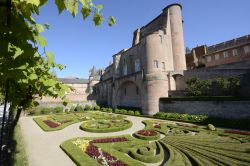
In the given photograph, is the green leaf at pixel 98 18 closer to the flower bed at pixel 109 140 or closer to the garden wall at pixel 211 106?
the flower bed at pixel 109 140

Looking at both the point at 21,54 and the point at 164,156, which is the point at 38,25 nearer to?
the point at 21,54

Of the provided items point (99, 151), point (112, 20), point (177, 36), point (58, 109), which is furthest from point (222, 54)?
point (112, 20)

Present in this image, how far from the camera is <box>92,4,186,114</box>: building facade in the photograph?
3064cm

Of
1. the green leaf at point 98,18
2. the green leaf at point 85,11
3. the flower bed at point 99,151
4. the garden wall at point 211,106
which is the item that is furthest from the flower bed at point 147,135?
the green leaf at point 85,11

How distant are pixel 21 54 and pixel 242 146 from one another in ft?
48.0

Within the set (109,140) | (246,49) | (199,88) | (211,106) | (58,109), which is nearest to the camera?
(109,140)

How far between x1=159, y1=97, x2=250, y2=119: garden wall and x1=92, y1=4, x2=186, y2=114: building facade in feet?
9.70

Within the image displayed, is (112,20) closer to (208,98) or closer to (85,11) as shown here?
(85,11)

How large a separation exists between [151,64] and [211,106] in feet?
42.7

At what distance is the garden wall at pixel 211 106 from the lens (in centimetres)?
2000

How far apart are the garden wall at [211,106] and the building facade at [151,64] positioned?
296cm

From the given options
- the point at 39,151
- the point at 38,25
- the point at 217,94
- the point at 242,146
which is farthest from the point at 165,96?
the point at 38,25

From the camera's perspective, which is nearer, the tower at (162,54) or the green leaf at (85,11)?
the green leaf at (85,11)

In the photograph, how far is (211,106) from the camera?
22891 mm
